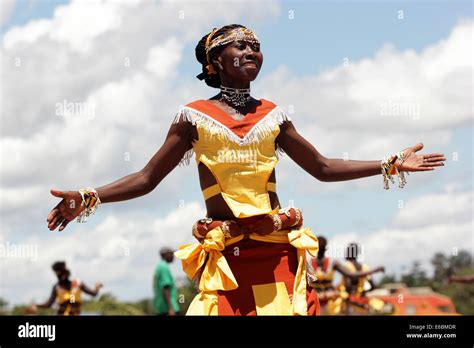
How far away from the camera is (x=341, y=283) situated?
15.6 metres

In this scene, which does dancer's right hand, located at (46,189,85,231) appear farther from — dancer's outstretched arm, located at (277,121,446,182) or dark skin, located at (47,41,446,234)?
dancer's outstretched arm, located at (277,121,446,182)

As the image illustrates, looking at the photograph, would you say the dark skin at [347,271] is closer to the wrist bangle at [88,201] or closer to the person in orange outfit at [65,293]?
the person in orange outfit at [65,293]

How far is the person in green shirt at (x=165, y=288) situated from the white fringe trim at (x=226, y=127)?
316 inches

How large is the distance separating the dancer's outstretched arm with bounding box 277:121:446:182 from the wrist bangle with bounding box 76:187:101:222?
124 centimetres

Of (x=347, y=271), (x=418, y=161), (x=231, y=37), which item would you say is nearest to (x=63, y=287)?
(x=347, y=271)

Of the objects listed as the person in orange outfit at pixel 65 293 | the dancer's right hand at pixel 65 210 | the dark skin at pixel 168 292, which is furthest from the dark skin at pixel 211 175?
the person in orange outfit at pixel 65 293

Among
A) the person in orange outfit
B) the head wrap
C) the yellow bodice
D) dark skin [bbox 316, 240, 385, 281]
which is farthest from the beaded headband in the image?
dark skin [bbox 316, 240, 385, 281]

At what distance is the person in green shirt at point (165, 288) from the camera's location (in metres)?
13.7

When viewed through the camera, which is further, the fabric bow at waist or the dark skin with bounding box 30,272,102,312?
the dark skin with bounding box 30,272,102,312

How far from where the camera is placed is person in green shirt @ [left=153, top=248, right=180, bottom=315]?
13.7 meters

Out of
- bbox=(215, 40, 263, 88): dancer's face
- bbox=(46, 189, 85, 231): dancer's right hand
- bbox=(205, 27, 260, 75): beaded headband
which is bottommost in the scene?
bbox=(46, 189, 85, 231): dancer's right hand

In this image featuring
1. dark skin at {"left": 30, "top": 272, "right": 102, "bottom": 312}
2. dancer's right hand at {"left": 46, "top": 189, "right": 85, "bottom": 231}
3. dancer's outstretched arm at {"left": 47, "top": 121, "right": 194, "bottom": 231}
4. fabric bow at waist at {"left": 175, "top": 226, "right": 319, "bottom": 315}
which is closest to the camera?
dancer's right hand at {"left": 46, "top": 189, "right": 85, "bottom": 231}

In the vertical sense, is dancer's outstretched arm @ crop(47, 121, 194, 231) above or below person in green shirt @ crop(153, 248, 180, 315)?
above
